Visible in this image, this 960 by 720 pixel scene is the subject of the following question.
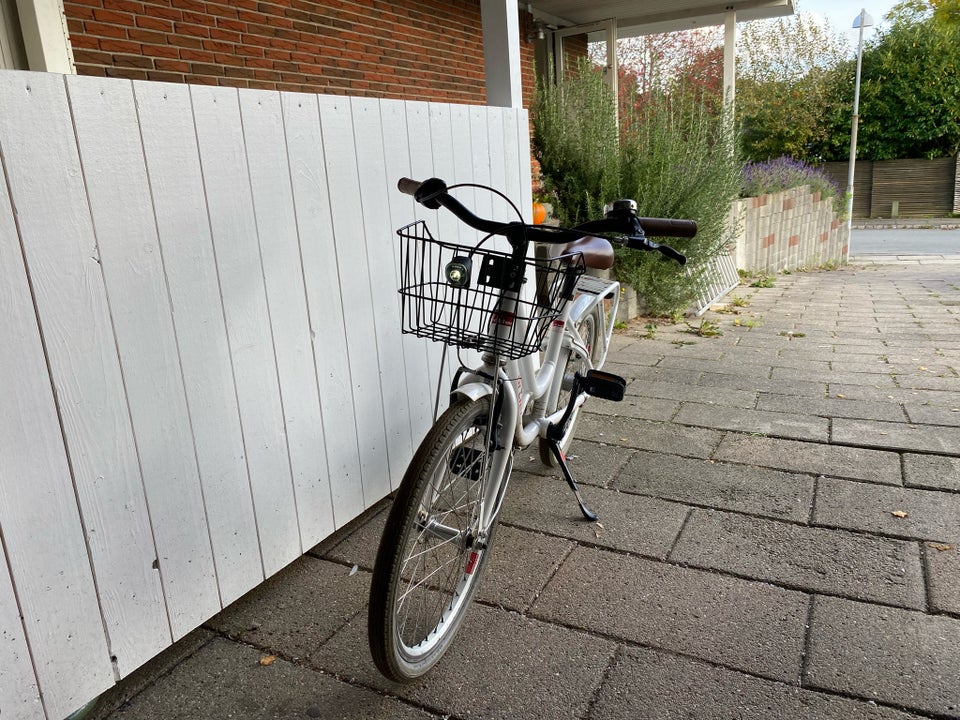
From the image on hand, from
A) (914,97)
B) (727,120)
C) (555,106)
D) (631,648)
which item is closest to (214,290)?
(631,648)

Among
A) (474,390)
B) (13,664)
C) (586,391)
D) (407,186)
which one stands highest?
(407,186)

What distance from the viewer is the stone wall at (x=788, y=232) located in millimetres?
9055

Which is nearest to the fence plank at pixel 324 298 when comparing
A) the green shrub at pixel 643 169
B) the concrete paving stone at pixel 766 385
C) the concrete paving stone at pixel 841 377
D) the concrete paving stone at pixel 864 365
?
the concrete paving stone at pixel 766 385

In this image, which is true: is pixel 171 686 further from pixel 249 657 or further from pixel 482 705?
pixel 482 705

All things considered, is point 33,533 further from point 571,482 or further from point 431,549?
point 571,482

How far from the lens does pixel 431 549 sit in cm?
208

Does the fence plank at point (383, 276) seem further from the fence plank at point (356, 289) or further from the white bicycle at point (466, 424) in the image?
the white bicycle at point (466, 424)

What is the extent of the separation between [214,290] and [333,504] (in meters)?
0.90

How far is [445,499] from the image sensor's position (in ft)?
6.67

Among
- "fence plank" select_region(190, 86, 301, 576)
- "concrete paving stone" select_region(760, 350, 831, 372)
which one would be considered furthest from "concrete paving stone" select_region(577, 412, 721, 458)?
"fence plank" select_region(190, 86, 301, 576)

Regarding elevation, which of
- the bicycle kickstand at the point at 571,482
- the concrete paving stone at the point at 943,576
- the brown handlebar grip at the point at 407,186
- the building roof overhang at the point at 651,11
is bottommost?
the concrete paving stone at the point at 943,576

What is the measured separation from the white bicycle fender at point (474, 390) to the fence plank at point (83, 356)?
2.73 feet

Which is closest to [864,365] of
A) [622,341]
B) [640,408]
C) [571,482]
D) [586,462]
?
[622,341]

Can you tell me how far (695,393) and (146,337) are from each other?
312 cm
